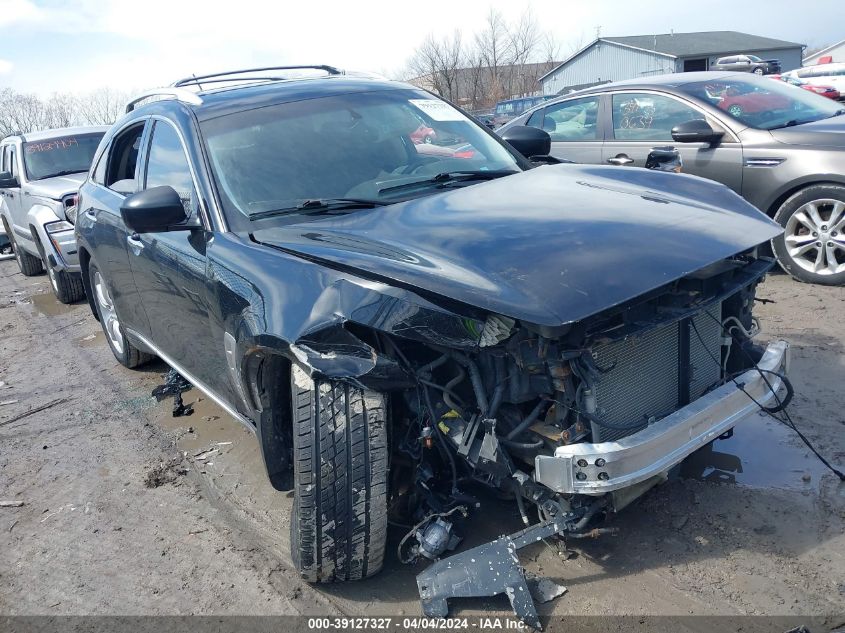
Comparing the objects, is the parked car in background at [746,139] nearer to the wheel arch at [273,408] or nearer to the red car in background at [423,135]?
the red car in background at [423,135]

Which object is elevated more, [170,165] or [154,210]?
[170,165]

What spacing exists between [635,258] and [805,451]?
66.4 inches

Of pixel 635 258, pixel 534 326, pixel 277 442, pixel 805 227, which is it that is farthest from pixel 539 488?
pixel 805 227

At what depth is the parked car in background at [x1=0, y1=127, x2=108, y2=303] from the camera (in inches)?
317

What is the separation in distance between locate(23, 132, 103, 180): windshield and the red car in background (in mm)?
6904

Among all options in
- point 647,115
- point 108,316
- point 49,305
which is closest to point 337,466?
point 108,316

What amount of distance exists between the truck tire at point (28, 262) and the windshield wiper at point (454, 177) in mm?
8890

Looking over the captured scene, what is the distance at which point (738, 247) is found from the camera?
2.65 meters

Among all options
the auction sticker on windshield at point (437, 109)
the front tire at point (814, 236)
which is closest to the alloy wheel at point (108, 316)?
the auction sticker on windshield at point (437, 109)

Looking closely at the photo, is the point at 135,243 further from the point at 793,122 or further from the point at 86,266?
the point at 793,122

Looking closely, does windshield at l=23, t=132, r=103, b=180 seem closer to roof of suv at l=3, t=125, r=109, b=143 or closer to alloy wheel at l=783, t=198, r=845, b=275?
roof of suv at l=3, t=125, r=109, b=143

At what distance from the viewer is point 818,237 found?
5641mm

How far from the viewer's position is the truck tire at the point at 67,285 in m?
8.33

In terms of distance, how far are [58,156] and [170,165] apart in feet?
22.0
